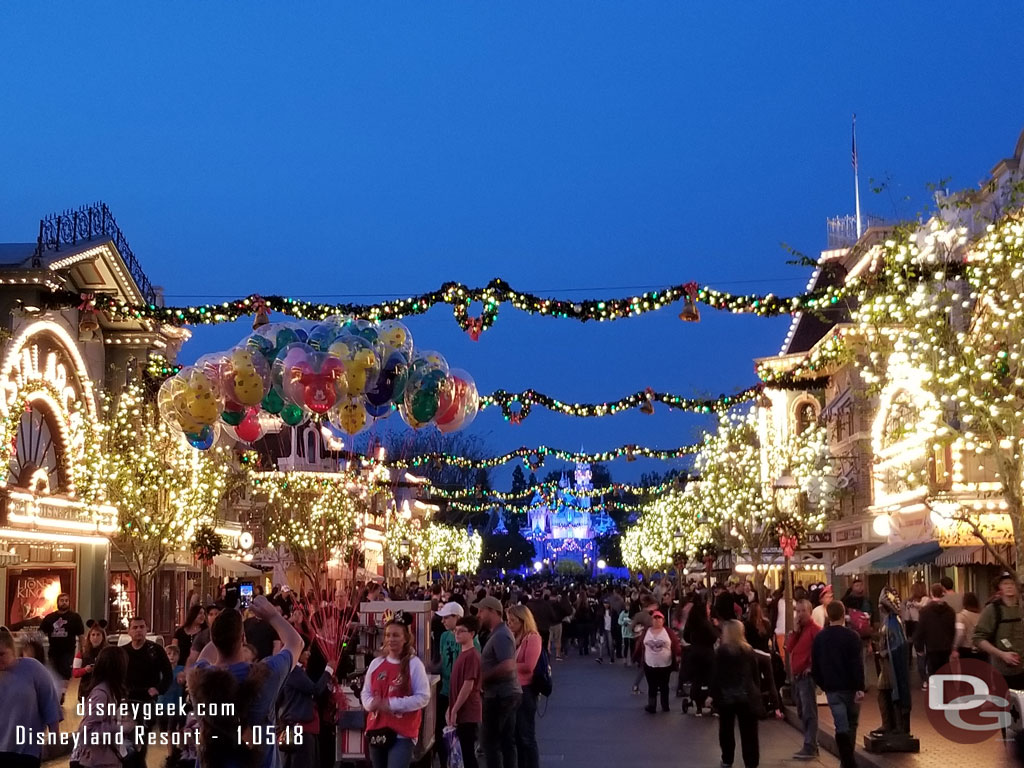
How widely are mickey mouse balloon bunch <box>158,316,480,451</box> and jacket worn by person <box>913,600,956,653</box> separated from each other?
27.1 feet

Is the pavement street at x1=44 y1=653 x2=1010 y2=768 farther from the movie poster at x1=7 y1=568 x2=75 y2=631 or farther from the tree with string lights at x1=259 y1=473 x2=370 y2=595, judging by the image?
the tree with string lights at x1=259 y1=473 x2=370 y2=595

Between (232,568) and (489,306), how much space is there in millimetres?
27648

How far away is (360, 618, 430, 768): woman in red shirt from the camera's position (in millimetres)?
10516

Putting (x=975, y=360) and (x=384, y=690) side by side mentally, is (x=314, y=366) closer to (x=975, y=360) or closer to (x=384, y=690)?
(x=384, y=690)

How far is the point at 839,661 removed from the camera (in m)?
13.8

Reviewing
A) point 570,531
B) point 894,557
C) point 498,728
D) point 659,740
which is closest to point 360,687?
point 498,728

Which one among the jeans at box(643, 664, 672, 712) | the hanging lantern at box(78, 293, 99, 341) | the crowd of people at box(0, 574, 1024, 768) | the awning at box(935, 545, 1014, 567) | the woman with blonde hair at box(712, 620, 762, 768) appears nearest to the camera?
the crowd of people at box(0, 574, 1024, 768)

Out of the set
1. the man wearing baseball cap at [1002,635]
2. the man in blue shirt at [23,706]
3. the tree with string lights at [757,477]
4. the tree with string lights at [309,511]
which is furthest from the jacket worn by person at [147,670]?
the tree with string lights at [309,511]

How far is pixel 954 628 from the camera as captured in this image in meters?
20.8

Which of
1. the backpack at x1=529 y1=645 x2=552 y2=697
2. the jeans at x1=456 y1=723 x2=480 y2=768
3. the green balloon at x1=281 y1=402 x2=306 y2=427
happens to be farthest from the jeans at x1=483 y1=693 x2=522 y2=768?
the green balloon at x1=281 y1=402 x2=306 y2=427

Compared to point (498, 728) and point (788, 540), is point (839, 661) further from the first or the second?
point (788, 540)

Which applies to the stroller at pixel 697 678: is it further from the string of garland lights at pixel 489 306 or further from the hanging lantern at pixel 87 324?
the hanging lantern at pixel 87 324

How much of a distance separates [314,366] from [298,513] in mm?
37225

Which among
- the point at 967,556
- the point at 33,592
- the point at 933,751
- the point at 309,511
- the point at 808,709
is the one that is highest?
the point at 309,511
